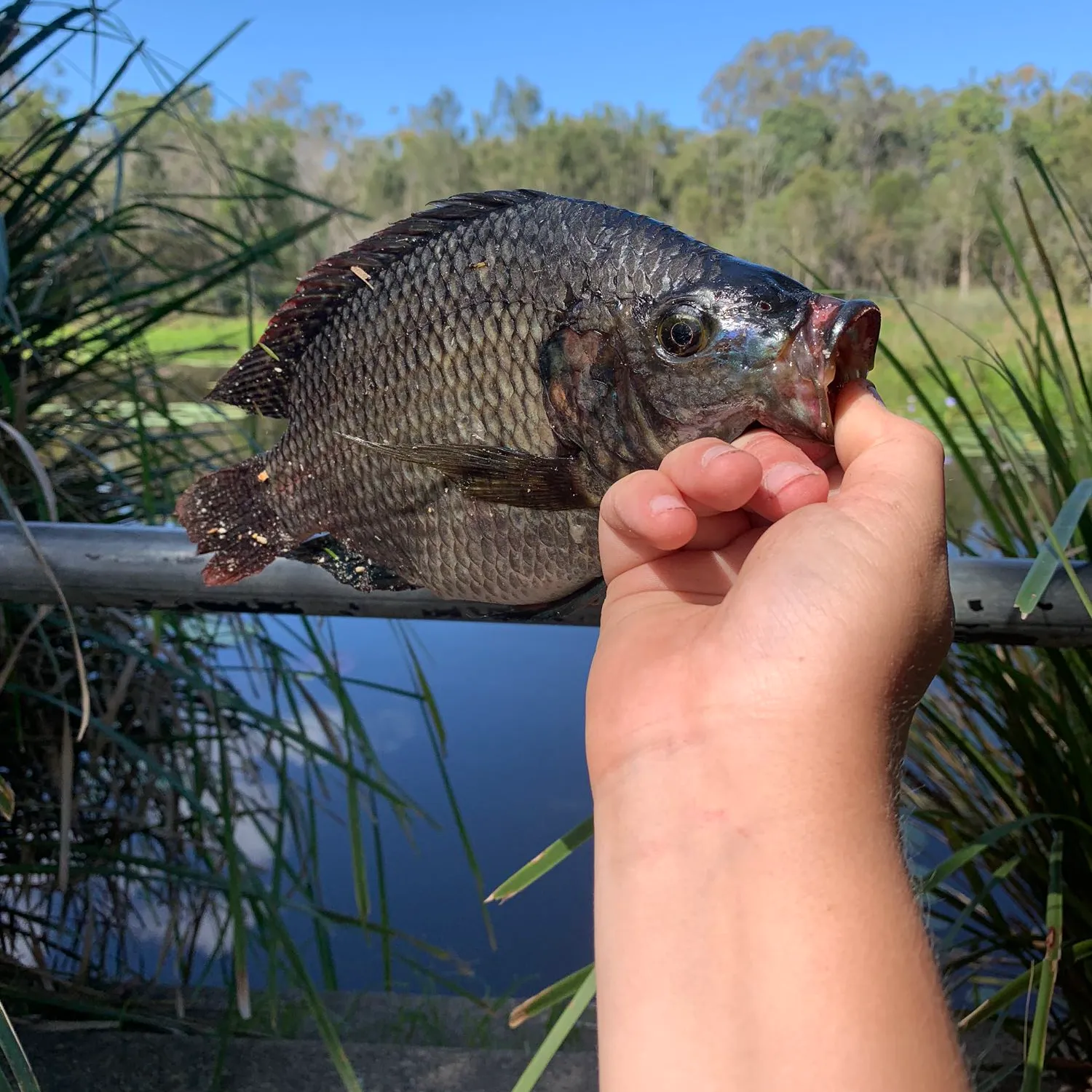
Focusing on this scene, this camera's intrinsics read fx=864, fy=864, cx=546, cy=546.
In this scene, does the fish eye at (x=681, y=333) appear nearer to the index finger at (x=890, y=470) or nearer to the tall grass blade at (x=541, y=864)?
the index finger at (x=890, y=470)

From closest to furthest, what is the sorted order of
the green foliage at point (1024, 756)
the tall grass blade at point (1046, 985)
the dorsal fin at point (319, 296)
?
the dorsal fin at point (319, 296), the tall grass blade at point (1046, 985), the green foliage at point (1024, 756)

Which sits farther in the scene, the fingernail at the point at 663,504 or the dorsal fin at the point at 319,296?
the dorsal fin at the point at 319,296

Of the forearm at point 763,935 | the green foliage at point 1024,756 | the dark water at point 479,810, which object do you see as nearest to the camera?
the forearm at point 763,935

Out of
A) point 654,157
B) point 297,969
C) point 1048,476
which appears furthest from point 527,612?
point 654,157

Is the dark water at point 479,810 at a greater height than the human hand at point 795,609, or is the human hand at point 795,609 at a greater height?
the human hand at point 795,609

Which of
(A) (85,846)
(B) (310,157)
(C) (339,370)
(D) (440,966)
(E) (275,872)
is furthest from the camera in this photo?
(B) (310,157)

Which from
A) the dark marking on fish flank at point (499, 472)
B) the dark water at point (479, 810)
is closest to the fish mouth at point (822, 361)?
the dark marking on fish flank at point (499, 472)

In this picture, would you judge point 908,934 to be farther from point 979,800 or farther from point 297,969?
point 979,800
